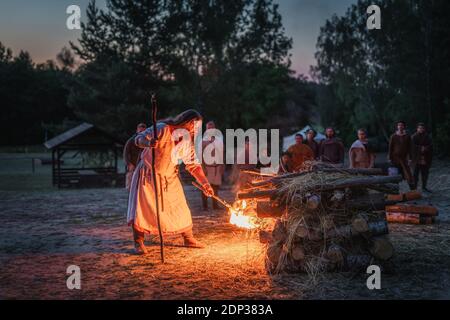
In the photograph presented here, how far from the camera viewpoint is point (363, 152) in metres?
11.3

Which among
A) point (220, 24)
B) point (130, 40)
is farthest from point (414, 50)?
point (130, 40)

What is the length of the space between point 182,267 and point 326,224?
1886 millimetres

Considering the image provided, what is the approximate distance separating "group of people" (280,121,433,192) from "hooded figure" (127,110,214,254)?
3985 mm

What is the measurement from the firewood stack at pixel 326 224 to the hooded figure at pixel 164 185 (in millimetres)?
1340

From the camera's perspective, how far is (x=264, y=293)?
516cm

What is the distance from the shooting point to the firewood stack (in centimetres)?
583

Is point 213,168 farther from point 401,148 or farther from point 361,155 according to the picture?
point 401,148

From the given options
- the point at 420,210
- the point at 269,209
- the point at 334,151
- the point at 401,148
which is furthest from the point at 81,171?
the point at 269,209

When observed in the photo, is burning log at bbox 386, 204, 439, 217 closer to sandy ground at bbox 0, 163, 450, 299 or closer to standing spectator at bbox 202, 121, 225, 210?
Result: sandy ground at bbox 0, 163, 450, 299

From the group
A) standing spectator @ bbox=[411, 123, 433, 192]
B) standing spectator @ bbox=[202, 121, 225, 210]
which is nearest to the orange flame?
standing spectator @ bbox=[202, 121, 225, 210]

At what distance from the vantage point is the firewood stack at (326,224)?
583 centimetres

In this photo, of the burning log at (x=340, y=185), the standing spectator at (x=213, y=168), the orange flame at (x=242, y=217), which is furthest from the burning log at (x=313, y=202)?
the standing spectator at (x=213, y=168)

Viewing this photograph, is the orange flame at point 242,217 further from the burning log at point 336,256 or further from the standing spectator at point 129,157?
the standing spectator at point 129,157
